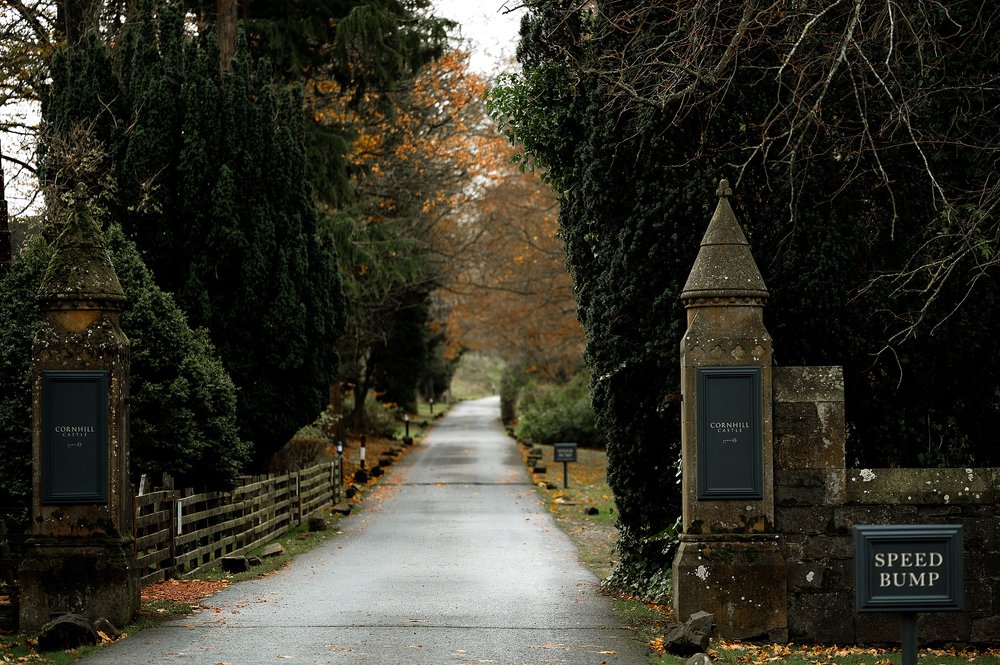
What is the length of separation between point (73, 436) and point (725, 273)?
Answer: 6360mm

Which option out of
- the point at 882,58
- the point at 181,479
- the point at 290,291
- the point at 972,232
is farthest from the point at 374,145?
the point at 972,232

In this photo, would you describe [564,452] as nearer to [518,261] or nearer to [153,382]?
[518,261]

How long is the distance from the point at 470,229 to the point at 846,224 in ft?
108

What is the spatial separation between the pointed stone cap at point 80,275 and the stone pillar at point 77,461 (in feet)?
0.04

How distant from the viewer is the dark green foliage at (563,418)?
4391 centimetres

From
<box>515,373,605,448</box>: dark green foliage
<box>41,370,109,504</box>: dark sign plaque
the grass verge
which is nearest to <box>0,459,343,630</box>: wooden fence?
<box>41,370,109,504</box>: dark sign plaque

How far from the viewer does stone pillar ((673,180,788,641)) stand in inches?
398

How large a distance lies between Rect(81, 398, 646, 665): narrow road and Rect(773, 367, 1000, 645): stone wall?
71.1 inches

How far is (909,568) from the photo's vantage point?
662 cm

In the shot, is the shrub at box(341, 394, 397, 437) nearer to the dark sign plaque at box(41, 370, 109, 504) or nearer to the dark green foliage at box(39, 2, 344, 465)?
the dark green foliage at box(39, 2, 344, 465)

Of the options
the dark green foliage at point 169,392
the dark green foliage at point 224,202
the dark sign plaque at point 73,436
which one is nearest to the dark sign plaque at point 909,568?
the dark sign plaque at point 73,436

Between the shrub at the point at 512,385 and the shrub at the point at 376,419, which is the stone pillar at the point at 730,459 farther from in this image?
the shrub at the point at 512,385

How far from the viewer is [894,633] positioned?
9977mm

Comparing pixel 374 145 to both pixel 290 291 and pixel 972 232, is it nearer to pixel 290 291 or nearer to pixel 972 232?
pixel 290 291
